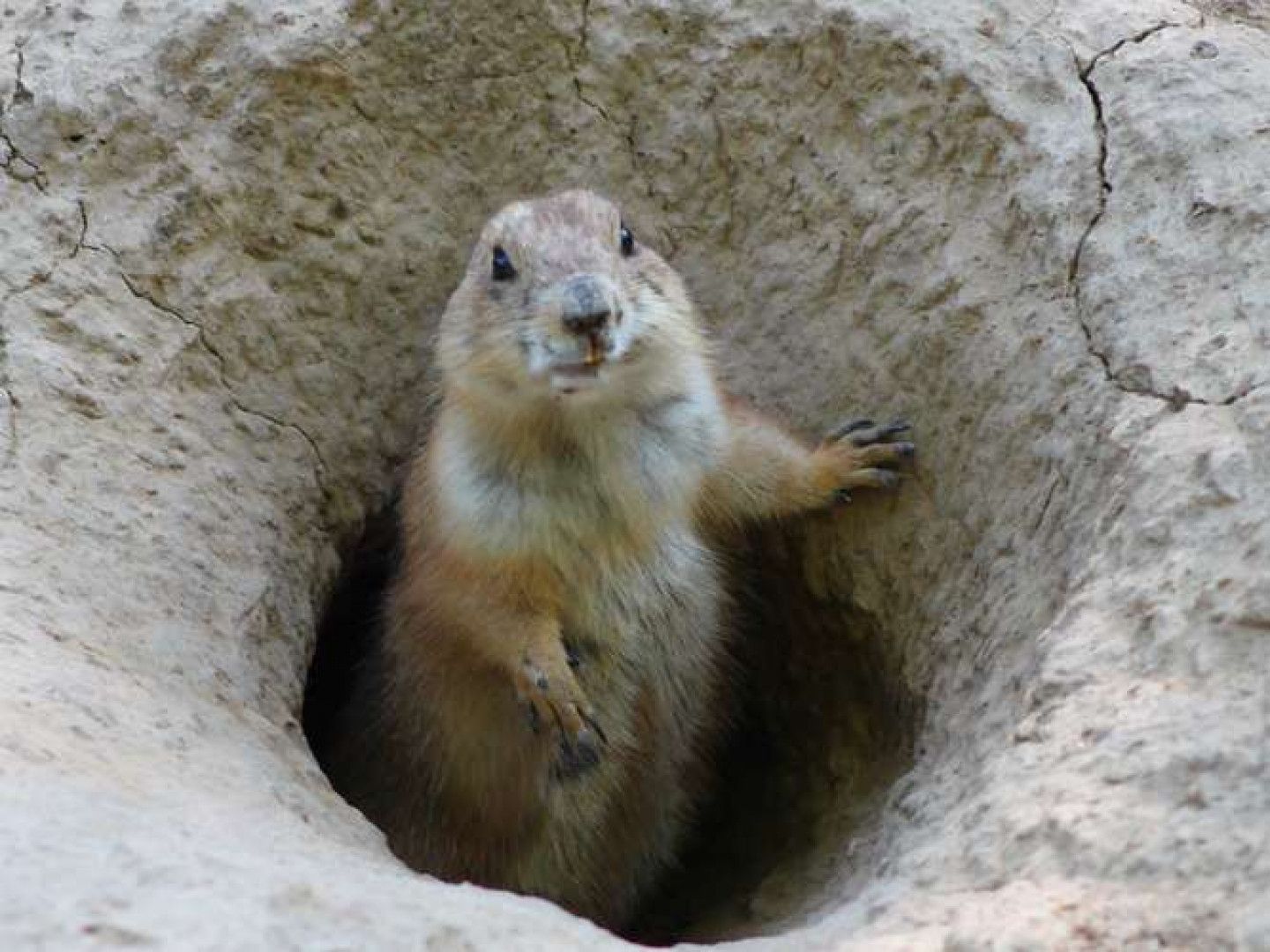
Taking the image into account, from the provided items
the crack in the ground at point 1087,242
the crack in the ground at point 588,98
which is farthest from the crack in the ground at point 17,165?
the crack in the ground at point 1087,242

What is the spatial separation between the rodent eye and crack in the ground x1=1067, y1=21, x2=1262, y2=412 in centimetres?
151

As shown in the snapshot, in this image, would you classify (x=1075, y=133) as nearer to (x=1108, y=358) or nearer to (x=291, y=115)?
(x=1108, y=358)

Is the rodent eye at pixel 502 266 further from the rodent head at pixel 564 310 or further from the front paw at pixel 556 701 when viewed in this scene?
the front paw at pixel 556 701

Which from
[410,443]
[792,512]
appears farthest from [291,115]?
[792,512]

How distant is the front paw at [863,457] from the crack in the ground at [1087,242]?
74 cm

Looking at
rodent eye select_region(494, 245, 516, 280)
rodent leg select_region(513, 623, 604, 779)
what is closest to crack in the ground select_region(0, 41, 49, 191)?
rodent eye select_region(494, 245, 516, 280)

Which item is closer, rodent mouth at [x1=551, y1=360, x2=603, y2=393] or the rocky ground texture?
the rocky ground texture

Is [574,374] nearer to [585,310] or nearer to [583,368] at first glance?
[583,368]

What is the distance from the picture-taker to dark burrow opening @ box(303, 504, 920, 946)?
5.25 m

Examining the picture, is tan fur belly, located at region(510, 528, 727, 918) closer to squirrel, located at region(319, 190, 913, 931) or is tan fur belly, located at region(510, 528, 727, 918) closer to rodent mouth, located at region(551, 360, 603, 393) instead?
squirrel, located at region(319, 190, 913, 931)

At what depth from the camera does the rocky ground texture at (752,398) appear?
3.26m

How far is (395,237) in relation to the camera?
18.8ft

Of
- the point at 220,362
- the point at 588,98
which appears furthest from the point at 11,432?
the point at 588,98

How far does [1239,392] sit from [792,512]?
5.76 feet
